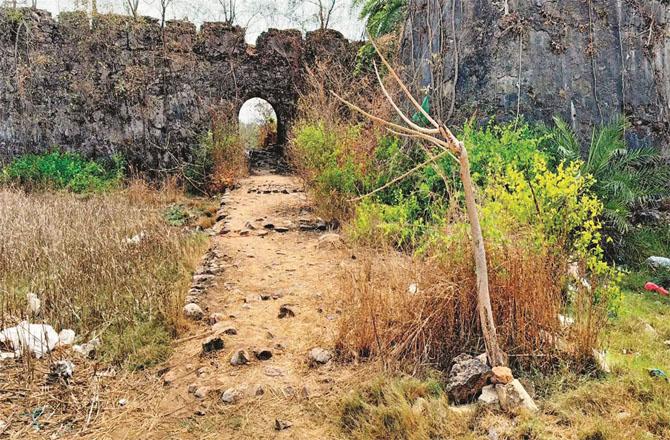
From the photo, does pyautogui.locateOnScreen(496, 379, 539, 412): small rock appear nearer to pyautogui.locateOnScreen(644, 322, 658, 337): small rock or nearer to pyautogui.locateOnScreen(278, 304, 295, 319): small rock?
pyautogui.locateOnScreen(644, 322, 658, 337): small rock

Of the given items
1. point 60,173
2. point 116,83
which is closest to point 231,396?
point 60,173

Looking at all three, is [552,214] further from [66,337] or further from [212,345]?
[66,337]

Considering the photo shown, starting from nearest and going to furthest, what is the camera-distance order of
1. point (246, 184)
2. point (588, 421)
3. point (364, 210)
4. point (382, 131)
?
point (588, 421), point (364, 210), point (382, 131), point (246, 184)

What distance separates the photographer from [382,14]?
11.7 meters

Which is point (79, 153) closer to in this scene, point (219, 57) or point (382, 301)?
point (219, 57)

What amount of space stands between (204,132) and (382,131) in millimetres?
6545

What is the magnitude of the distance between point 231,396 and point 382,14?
11015mm

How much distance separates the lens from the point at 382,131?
6.45 meters

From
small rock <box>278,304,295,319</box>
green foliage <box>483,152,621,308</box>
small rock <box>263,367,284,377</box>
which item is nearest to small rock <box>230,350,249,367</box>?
small rock <box>263,367,284,377</box>

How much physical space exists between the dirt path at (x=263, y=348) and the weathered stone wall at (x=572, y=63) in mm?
2942

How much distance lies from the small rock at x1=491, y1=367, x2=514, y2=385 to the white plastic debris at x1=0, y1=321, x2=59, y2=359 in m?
2.62

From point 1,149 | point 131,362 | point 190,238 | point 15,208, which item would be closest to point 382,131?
point 190,238

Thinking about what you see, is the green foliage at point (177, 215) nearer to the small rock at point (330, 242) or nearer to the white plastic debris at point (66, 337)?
the small rock at point (330, 242)

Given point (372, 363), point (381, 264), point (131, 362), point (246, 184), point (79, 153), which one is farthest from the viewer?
point (79, 153)
